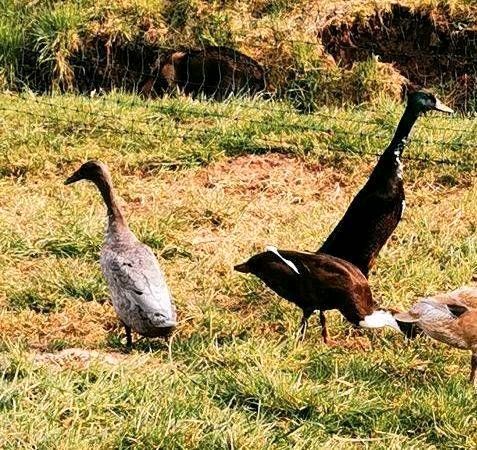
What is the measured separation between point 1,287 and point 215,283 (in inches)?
45.7

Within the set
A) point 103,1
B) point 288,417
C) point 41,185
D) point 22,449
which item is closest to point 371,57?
point 103,1

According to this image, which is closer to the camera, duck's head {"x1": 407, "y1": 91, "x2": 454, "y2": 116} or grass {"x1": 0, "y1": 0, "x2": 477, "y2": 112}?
duck's head {"x1": 407, "y1": 91, "x2": 454, "y2": 116}

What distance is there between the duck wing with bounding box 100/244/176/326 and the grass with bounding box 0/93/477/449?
0.22 metres

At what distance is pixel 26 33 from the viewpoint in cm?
922

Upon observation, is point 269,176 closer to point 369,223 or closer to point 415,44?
point 369,223

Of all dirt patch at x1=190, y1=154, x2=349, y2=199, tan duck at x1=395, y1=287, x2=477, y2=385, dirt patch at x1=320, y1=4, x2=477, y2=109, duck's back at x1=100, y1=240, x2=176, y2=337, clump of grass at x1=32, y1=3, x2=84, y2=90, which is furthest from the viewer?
dirt patch at x1=320, y1=4, x2=477, y2=109

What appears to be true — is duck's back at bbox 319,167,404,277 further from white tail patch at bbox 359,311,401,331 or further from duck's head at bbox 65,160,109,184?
→ duck's head at bbox 65,160,109,184

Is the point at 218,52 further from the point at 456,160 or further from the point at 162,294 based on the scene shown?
the point at 162,294

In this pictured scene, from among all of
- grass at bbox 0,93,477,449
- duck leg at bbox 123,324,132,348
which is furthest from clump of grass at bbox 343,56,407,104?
duck leg at bbox 123,324,132,348

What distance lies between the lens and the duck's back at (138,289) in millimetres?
4832

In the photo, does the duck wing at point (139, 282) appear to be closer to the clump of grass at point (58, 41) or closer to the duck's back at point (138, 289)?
the duck's back at point (138, 289)

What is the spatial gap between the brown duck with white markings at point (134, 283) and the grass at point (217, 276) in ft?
0.56

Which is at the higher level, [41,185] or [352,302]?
[352,302]

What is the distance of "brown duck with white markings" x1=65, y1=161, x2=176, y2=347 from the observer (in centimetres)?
484
